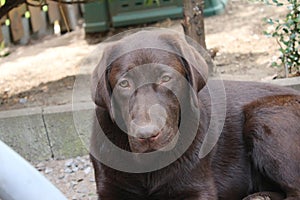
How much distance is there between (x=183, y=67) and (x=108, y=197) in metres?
0.72

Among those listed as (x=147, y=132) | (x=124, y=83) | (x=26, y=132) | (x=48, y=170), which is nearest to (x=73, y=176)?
(x=48, y=170)

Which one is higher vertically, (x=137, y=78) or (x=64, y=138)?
(x=137, y=78)

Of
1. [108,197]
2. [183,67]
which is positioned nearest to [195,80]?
[183,67]

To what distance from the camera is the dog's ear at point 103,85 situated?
8.08 ft

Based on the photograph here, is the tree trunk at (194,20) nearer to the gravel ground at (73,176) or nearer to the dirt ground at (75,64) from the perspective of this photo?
the dirt ground at (75,64)

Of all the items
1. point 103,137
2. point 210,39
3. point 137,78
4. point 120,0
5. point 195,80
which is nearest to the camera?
point 137,78

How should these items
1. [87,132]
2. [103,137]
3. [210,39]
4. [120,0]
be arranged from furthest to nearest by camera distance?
[120,0] → [210,39] → [87,132] → [103,137]

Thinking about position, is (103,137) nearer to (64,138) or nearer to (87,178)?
(87,178)

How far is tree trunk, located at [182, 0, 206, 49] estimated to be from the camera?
427 cm

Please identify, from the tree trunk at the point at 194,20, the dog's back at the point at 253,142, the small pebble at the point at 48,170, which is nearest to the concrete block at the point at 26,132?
the small pebble at the point at 48,170

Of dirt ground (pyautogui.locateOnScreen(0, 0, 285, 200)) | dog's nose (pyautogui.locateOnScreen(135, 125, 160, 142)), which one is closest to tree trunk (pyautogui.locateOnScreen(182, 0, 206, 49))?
dirt ground (pyautogui.locateOnScreen(0, 0, 285, 200))

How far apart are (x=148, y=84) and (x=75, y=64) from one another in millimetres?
2946

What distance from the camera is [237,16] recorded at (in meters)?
6.34

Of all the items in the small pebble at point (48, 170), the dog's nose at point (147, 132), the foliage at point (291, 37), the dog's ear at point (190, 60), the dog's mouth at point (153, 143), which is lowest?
the small pebble at point (48, 170)
